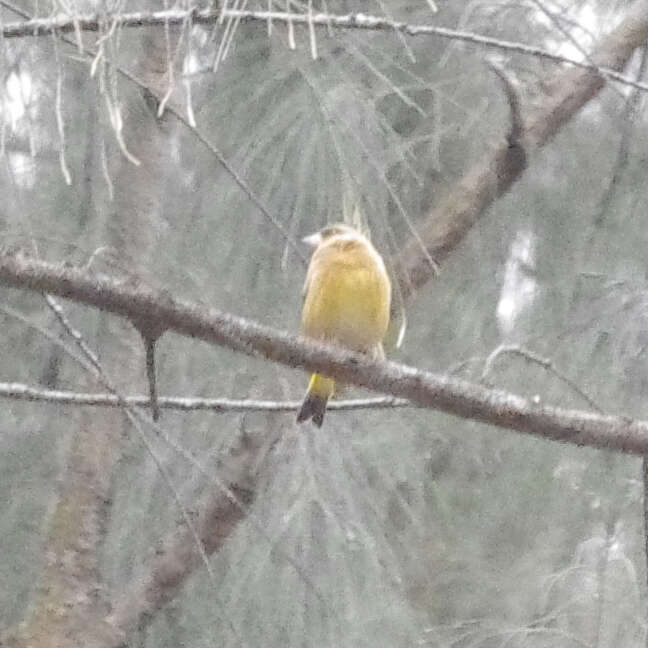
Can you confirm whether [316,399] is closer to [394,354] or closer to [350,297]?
[350,297]

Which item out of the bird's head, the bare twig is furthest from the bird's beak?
the bare twig

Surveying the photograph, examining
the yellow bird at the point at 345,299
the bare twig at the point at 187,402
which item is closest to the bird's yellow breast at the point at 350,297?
the yellow bird at the point at 345,299

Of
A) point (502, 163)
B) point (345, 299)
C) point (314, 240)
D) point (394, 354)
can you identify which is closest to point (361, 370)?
point (345, 299)

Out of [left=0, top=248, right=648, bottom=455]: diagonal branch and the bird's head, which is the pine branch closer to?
[left=0, top=248, right=648, bottom=455]: diagonal branch

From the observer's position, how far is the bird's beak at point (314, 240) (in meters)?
1.47

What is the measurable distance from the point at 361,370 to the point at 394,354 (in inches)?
33.6

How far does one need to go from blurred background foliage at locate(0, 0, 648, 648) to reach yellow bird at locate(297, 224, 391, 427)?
0.04 metres

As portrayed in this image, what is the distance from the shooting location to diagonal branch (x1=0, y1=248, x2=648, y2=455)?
0.89m

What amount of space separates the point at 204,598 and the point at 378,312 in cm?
61

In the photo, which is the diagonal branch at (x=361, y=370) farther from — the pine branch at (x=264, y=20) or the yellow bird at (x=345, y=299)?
the yellow bird at (x=345, y=299)

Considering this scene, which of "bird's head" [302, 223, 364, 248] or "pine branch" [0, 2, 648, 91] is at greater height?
"pine branch" [0, 2, 648, 91]

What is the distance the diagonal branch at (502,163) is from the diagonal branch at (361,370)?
0.66 m

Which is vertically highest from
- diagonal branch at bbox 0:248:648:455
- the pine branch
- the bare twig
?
the pine branch

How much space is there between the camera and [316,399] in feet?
4.64
